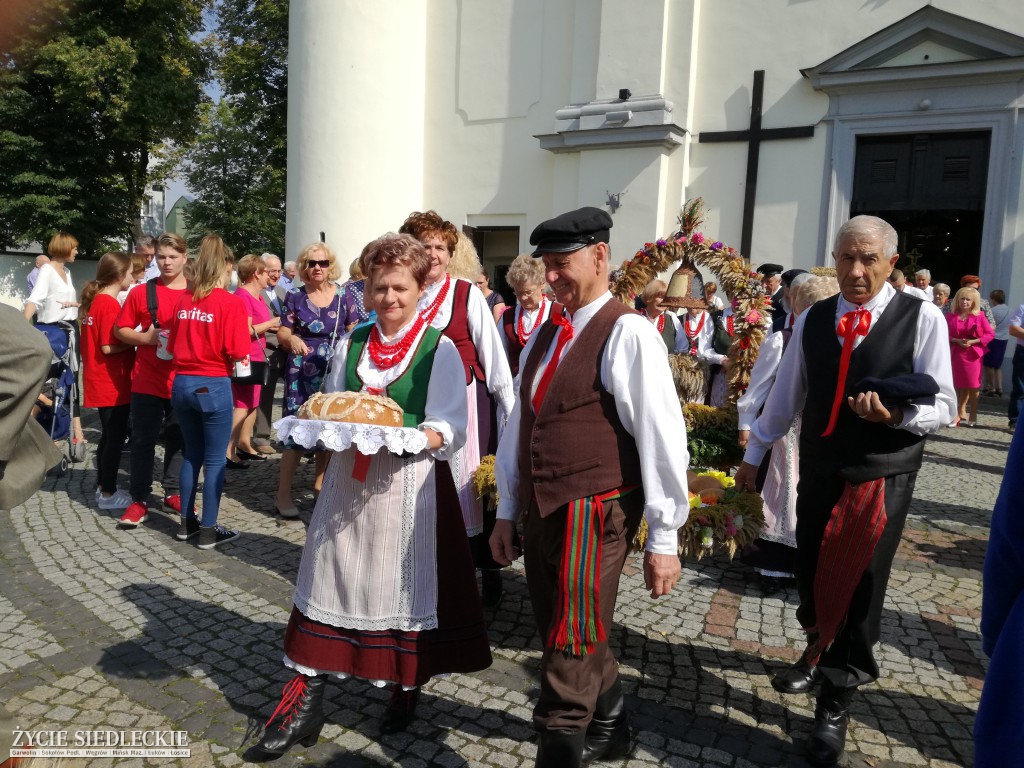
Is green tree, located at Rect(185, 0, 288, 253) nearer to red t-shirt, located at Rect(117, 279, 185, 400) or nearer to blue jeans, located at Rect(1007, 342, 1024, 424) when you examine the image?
red t-shirt, located at Rect(117, 279, 185, 400)

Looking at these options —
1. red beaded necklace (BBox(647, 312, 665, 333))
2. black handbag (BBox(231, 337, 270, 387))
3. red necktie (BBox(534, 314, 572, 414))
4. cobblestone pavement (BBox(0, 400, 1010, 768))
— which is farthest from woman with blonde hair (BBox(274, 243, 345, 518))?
red necktie (BBox(534, 314, 572, 414))

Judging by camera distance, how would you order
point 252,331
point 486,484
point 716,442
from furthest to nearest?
point 252,331, point 716,442, point 486,484

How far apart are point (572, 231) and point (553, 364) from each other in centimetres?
45

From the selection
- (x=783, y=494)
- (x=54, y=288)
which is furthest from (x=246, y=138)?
(x=783, y=494)

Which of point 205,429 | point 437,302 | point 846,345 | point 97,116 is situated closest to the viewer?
point 846,345

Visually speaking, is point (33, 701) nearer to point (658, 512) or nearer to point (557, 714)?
point (557, 714)

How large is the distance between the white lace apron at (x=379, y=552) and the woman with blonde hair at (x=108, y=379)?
3785 mm

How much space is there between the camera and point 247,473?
7160mm

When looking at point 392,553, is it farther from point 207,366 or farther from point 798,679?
point 207,366

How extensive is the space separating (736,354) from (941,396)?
155 centimetres

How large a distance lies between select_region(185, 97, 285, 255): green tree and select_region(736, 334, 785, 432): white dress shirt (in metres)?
24.4

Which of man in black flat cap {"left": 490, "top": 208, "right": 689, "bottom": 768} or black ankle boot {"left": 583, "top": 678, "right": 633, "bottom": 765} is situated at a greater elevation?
man in black flat cap {"left": 490, "top": 208, "right": 689, "bottom": 768}

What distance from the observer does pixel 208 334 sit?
4.90 metres

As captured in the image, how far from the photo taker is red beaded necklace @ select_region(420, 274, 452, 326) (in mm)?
3875
